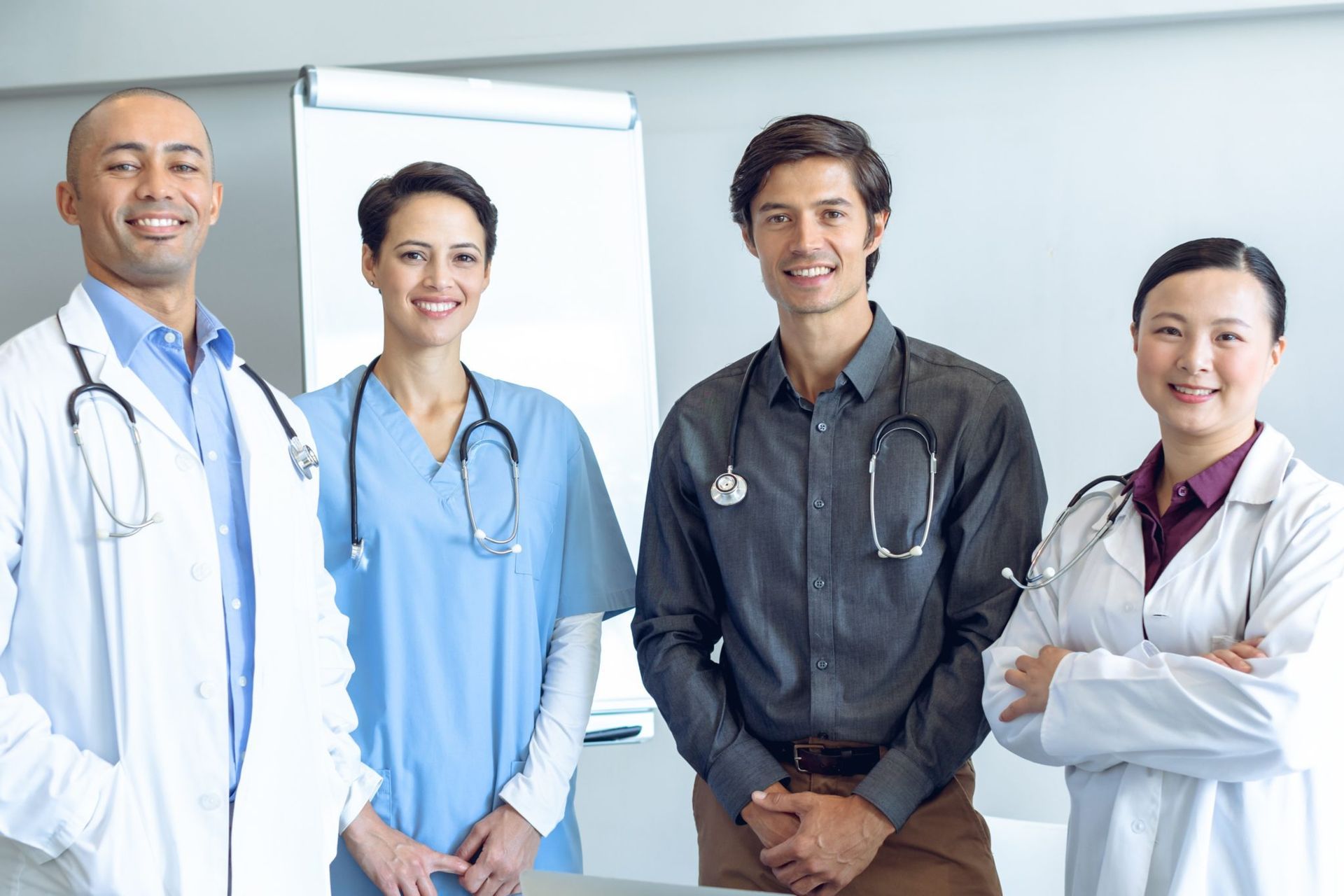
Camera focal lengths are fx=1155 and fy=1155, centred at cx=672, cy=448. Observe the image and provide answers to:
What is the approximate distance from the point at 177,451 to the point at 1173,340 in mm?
1290

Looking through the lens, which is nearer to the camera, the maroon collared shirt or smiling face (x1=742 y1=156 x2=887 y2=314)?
the maroon collared shirt

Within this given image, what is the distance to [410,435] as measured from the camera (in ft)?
6.11

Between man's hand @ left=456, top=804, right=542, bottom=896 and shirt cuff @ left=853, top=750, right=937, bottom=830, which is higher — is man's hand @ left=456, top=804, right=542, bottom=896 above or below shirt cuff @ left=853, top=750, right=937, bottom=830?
below

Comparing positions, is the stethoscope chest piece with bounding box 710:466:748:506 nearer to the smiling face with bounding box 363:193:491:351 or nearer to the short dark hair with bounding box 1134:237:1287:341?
the smiling face with bounding box 363:193:491:351

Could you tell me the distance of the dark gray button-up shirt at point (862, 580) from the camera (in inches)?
65.5

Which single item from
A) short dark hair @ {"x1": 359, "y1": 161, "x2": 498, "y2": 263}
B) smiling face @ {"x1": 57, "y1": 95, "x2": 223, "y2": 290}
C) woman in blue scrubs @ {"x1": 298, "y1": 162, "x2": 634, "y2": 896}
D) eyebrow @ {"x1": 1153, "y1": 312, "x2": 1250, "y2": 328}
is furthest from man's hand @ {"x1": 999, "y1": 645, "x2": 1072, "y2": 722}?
smiling face @ {"x1": 57, "y1": 95, "x2": 223, "y2": 290}

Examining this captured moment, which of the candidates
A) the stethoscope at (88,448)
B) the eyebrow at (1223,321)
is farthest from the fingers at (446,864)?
the eyebrow at (1223,321)

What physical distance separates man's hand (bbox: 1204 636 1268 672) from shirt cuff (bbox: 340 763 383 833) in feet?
3.81

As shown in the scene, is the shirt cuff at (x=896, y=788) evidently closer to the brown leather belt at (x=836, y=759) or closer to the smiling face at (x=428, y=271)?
the brown leather belt at (x=836, y=759)

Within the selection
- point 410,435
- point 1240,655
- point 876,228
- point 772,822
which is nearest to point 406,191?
Result: point 410,435

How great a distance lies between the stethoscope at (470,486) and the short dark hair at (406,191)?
24 cm

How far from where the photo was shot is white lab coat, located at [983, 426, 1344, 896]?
131cm

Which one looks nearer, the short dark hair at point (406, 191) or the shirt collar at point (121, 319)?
the shirt collar at point (121, 319)

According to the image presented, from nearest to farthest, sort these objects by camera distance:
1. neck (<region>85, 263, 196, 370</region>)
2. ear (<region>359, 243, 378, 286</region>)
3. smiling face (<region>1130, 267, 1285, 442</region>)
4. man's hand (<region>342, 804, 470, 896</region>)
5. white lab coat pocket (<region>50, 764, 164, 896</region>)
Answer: white lab coat pocket (<region>50, 764, 164, 896</region>), smiling face (<region>1130, 267, 1285, 442</region>), neck (<region>85, 263, 196, 370</region>), man's hand (<region>342, 804, 470, 896</region>), ear (<region>359, 243, 378, 286</region>)
